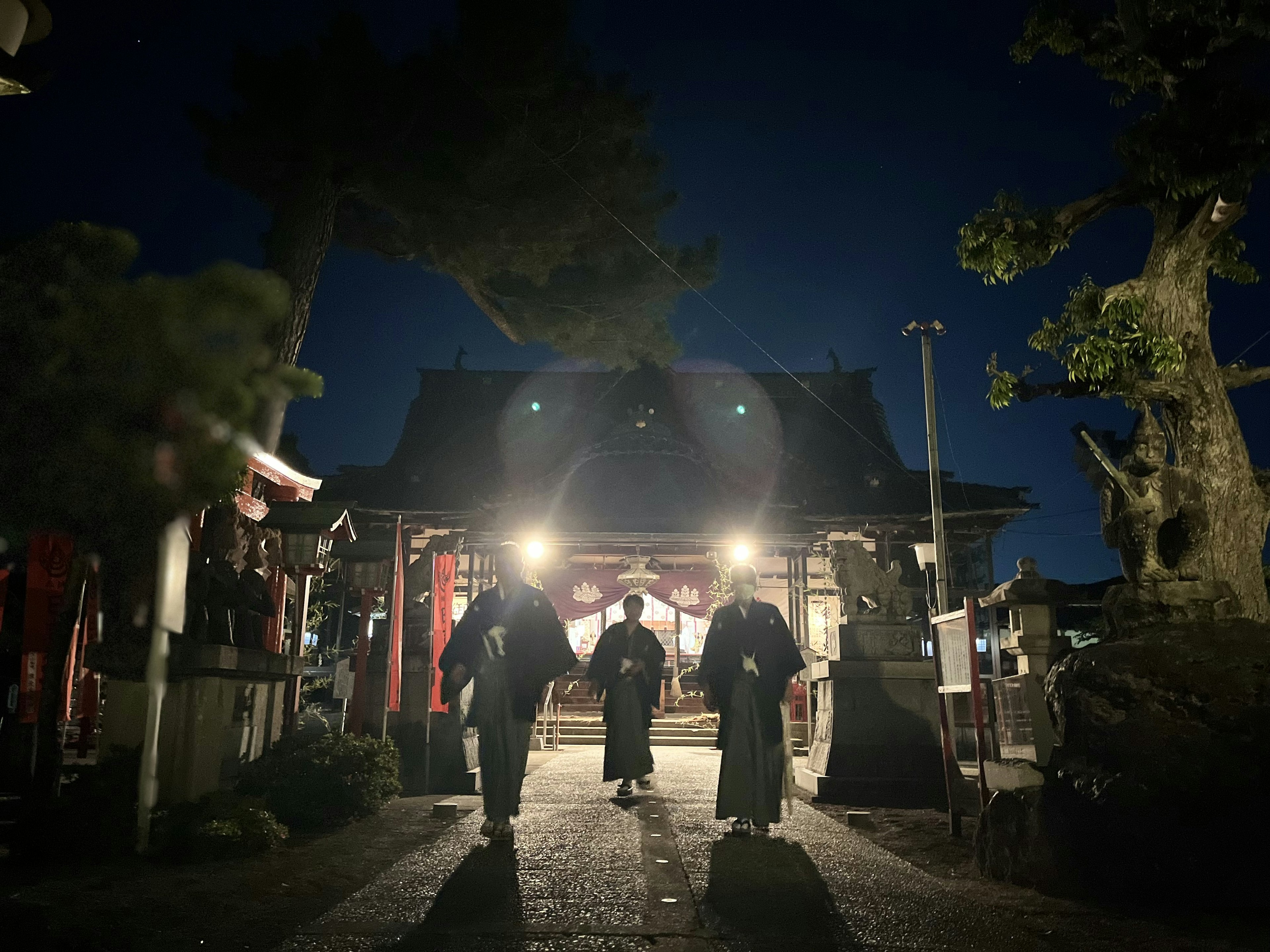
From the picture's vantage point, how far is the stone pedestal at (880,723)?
856 cm

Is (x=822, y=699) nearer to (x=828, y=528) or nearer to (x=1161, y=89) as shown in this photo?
(x=1161, y=89)

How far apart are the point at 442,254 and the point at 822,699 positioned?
266 inches

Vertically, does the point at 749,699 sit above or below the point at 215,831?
above

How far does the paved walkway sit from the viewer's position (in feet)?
10.8

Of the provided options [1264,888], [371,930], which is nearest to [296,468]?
[371,930]

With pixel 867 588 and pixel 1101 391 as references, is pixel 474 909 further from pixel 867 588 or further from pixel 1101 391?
pixel 867 588

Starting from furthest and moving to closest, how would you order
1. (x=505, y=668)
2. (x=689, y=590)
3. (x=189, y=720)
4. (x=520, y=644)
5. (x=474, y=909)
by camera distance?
(x=689, y=590)
(x=189, y=720)
(x=520, y=644)
(x=505, y=668)
(x=474, y=909)

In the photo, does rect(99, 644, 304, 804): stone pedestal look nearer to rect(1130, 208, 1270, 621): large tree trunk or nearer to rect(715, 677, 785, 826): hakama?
rect(715, 677, 785, 826): hakama

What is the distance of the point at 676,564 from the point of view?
23203 mm

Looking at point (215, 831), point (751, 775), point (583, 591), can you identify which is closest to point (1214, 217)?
point (751, 775)

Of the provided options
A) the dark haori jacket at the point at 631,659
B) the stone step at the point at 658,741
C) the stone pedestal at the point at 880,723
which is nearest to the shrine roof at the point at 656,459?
the stone step at the point at 658,741

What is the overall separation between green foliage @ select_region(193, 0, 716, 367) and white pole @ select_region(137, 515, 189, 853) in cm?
437

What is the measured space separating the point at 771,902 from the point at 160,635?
12.9 ft

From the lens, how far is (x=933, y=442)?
14656mm
